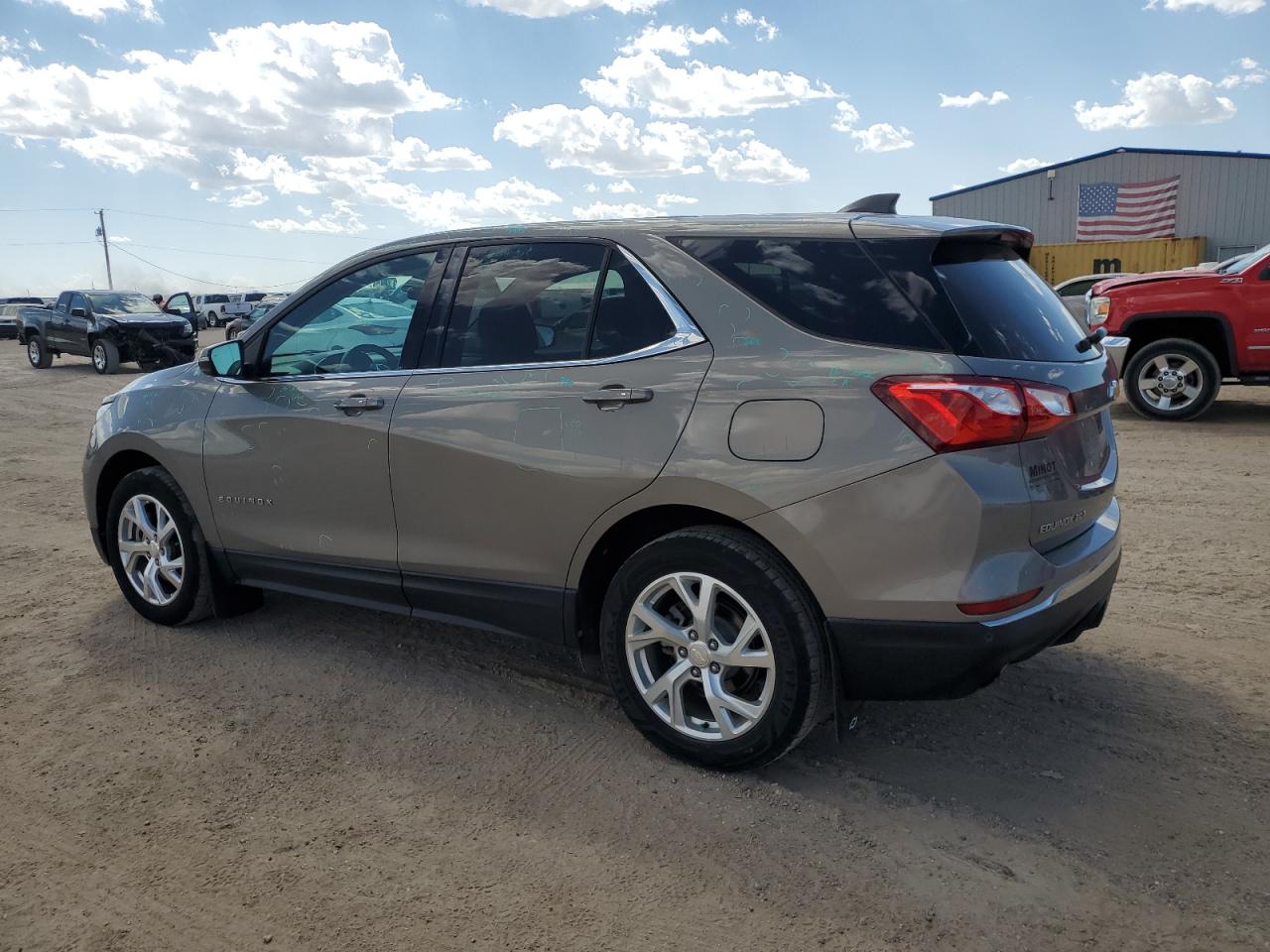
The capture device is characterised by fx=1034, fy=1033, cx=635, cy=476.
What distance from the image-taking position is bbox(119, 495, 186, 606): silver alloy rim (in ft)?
15.7

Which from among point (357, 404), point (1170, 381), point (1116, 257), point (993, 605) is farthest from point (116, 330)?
point (1116, 257)

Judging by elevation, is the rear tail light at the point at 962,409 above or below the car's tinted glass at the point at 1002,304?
below

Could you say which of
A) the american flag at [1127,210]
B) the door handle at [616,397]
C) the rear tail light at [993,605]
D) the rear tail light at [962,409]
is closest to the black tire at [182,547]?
the door handle at [616,397]

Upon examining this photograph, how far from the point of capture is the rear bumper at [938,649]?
2.90 meters

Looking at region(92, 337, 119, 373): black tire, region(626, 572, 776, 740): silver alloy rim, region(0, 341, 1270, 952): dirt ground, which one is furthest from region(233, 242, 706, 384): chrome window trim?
region(92, 337, 119, 373): black tire

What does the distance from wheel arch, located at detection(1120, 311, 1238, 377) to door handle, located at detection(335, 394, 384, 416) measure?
8446mm

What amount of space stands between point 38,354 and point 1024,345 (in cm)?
2488

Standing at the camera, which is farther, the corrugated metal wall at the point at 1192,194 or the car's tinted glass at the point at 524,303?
the corrugated metal wall at the point at 1192,194

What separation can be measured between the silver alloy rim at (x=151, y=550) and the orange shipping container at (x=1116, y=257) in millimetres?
30050

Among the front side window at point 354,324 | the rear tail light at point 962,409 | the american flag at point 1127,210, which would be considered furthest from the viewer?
the american flag at point 1127,210

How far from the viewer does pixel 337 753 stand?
3.60 m

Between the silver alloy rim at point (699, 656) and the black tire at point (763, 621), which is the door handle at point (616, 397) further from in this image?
the silver alloy rim at point (699, 656)

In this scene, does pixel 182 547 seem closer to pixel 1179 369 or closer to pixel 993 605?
pixel 993 605

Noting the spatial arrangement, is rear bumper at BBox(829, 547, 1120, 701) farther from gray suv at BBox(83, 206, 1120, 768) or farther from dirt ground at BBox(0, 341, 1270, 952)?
dirt ground at BBox(0, 341, 1270, 952)
